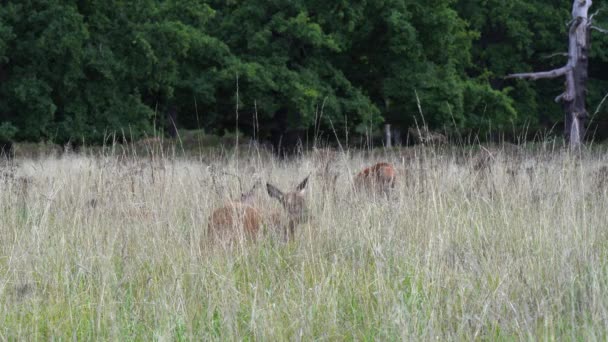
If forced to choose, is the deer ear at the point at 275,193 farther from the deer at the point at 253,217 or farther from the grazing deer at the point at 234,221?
the grazing deer at the point at 234,221

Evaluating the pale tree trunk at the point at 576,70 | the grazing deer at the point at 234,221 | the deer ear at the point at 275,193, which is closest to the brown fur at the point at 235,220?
the grazing deer at the point at 234,221

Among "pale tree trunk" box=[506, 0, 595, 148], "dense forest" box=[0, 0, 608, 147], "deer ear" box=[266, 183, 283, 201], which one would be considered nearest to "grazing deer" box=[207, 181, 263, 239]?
"deer ear" box=[266, 183, 283, 201]

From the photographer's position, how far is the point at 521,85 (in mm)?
29750

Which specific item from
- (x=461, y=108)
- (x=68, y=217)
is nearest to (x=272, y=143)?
(x=461, y=108)

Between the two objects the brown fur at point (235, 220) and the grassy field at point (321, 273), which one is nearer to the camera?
the grassy field at point (321, 273)

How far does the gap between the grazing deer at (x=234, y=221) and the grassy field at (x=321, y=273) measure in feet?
0.42

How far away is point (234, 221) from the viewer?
552 centimetres

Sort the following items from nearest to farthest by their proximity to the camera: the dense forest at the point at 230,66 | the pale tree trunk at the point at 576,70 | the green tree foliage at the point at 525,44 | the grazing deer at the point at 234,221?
the grazing deer at the point at 234,221 → the pale tree trunk at the point at 576,70 → the dense forest at the point at 230,66 → the green tree foliage at the point at 525,44

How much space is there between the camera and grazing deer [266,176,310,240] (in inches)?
243

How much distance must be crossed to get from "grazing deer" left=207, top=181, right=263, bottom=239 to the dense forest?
12581 millimetres

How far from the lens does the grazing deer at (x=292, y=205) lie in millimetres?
6178

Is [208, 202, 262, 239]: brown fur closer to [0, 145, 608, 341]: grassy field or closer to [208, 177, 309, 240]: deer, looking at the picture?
[208, 177, 309, 240]: deer

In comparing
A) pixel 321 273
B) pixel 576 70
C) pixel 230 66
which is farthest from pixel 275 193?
pixel 230 66

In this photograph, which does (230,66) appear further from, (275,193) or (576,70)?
(275,193)
